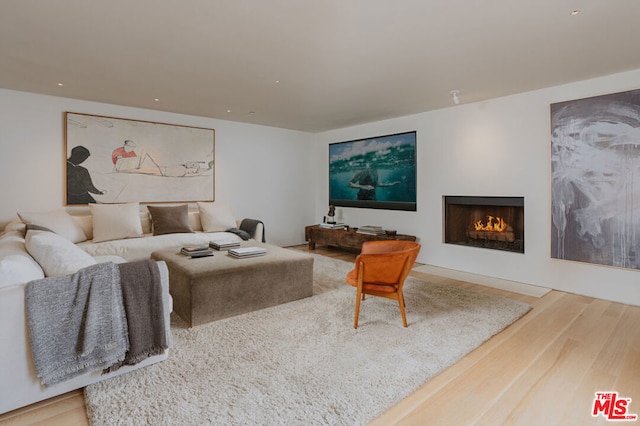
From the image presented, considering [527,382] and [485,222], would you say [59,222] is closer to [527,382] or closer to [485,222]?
[527,382]

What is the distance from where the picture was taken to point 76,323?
189 centimetres

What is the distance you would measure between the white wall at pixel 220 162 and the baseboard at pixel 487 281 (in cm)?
298

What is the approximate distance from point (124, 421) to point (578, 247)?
444cm

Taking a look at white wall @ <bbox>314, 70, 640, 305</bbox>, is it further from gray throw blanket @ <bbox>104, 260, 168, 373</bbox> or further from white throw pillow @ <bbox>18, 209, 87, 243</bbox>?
white throw pillow @ <bbox>18, 209, 87, 243</bbox>

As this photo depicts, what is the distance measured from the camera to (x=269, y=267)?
3.37 metres

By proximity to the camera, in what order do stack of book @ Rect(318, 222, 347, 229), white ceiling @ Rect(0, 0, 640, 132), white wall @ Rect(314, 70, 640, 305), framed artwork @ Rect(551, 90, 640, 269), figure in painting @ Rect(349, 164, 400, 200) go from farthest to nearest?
stack of book @ Rect(318, 222, 347, 229)
figure in painting @ Rect(349, 164, 400, 200)
white wall @ Rect(314, 70, 640, 305)
framed artwork @ Rect(551, 90, 640, 269)
white ceiling @ Rect(0, 0, 640, 132)

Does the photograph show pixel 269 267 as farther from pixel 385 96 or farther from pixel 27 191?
pixel 27 191

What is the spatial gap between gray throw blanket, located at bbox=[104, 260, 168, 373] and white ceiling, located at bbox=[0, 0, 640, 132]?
5.72 feet

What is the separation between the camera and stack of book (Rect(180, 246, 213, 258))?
349 centimetres

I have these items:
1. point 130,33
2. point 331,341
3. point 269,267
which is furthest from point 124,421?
point 130,33

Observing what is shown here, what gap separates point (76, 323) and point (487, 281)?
14.0 feet
